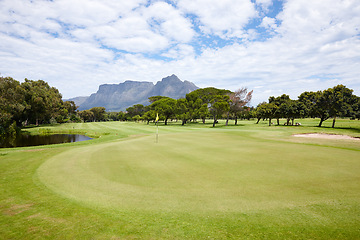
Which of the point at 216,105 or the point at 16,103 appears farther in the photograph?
the point at 216,105

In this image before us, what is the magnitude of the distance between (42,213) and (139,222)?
3.80m

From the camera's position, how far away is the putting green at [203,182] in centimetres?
711

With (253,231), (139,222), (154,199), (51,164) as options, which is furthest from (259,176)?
(51,164)

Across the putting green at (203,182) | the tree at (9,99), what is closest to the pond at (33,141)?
the tree at (9,99)

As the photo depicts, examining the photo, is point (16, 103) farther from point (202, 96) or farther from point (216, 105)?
point (202, 96)

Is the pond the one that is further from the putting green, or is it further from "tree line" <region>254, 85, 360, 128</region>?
"tree line" <region>254, 85, 360, 128</region>

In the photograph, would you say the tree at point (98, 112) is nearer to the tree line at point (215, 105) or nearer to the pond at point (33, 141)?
the tree line at point (215, 105)

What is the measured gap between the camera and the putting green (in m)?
7.11

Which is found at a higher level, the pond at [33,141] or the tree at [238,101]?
the tree at [238,101]

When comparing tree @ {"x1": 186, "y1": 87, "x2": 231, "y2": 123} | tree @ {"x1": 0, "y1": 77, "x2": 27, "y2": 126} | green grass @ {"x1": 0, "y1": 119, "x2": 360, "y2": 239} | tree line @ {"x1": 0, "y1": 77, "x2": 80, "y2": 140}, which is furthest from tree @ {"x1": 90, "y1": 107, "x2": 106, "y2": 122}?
green grass @ {"x1": 0, "y1": 119, "x2": 360, "y2": 239}

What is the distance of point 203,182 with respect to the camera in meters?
9.37

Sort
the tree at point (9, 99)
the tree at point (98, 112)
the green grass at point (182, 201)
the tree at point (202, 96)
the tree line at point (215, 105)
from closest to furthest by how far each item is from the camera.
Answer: the green grass at point (182, 201) → the tree at point (9, 99) → the tree line at point (215, 105) → the tree at point (202, 96) → the tree at point (98, 112)

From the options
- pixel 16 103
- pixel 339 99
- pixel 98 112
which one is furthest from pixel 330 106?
pixel 98 112

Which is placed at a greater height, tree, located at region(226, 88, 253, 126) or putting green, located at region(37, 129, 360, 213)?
tree, located at region(226, 88, 253, 126)
